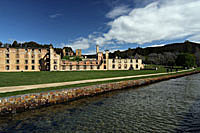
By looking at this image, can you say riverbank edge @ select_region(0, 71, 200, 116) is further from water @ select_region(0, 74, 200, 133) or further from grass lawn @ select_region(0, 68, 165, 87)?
grass lawn @ select_region(0, 68, 165, 87)

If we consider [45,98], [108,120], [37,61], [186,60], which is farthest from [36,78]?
[186,60]

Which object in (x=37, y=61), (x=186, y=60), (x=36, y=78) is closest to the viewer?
(x=36, y=78)

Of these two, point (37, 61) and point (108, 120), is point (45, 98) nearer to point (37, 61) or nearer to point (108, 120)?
point (108, 120)

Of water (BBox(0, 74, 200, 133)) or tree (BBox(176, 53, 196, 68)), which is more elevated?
tree (BBox(176, 53, 196, 68))

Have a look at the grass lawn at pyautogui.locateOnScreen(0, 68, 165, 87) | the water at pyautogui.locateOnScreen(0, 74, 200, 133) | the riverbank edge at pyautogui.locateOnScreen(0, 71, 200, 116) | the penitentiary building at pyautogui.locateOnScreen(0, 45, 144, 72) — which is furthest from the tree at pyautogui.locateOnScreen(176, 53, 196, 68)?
the water at pyautogui.locateOnScreen(0, 74, 200, 133)

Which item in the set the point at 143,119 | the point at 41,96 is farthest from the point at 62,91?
the point at 143,119

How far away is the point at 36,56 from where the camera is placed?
4534cm

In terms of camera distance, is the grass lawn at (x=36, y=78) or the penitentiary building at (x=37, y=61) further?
the penitentiary building at (x=37, y=61)

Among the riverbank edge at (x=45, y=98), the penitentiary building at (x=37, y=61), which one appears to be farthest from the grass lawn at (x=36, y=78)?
the penitentiary building at (x=37, y=61)

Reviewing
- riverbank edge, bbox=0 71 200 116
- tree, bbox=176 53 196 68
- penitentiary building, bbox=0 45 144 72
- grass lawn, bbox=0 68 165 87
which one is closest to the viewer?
riverbank edge, bbox=0 71 200 116

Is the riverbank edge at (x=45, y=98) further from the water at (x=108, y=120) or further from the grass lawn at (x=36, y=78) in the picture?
the grass lawn at (x=36, y=78)

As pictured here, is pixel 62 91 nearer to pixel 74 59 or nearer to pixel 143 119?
pixel 143 119

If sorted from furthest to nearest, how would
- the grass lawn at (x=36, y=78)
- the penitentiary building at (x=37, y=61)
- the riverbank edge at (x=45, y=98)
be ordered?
the penitentiary building at (x=37, y=61) < the grass lawn at (x=36, y=78) < the riverbank edge at (x=45, y=98)

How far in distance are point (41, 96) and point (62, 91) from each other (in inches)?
85.4
